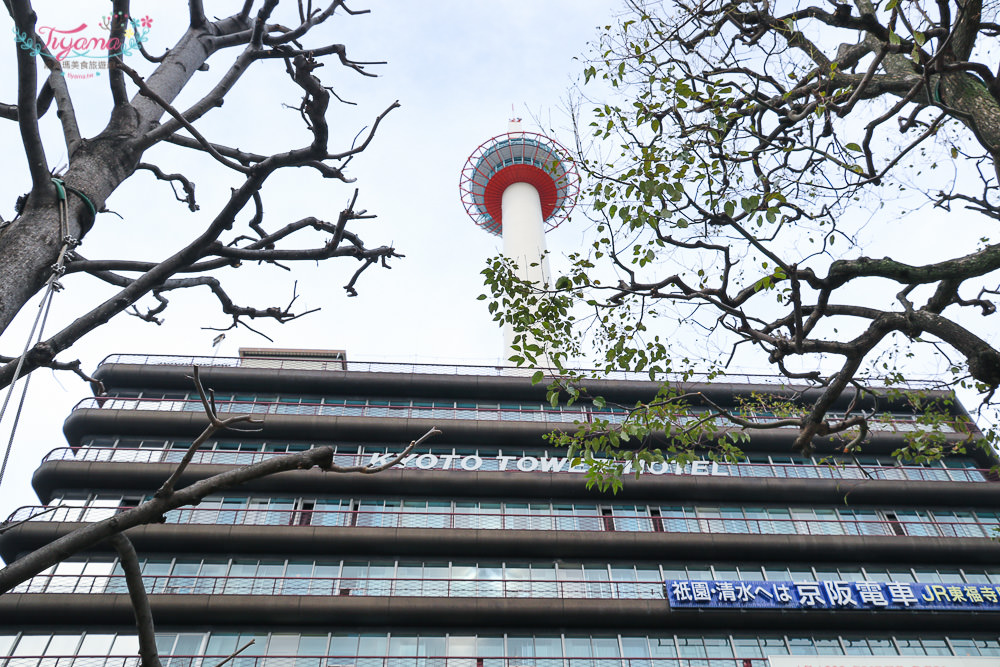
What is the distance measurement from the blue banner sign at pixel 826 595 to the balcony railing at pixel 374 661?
1857mm

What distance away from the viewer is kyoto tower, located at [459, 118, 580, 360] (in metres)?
50.3

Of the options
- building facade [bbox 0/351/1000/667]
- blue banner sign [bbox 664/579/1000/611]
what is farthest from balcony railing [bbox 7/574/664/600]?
blue banner sign [bbox 664/579/1000/611]

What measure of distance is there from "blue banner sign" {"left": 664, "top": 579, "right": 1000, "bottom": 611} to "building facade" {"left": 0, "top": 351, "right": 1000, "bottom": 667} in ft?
0.23

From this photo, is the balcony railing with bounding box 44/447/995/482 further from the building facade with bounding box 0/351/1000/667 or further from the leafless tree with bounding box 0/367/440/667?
the leafless tree with bounding box 0/367/440/667

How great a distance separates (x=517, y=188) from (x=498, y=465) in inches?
1166

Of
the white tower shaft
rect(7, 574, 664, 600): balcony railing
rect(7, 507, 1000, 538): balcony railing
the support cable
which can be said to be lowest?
the support cable

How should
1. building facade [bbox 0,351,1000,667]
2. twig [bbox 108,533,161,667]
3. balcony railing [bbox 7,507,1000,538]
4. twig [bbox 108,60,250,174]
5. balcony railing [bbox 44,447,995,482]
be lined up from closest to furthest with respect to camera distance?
twig [bbox 108,533,161,667] < twig [bbox 108,60,250,174] < building facade [bbox 0,351,1000,667] < balcony railing [bbox 7,507,1000,538] < balcony railing [bbox 44,447,995,482]

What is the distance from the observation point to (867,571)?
1070 inches

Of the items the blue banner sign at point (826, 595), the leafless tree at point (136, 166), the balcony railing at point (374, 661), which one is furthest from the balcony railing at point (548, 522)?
the leafless tree at point (136, 166)

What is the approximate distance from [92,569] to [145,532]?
2.29 m

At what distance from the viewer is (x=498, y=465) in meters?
29.5

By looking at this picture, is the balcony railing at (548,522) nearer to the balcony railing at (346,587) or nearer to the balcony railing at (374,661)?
the balcony railing at (346,587)

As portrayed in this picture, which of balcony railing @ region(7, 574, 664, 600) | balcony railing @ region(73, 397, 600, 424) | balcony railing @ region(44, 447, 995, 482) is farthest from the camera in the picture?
balcony railing @ region(73, 397, 600, 424)

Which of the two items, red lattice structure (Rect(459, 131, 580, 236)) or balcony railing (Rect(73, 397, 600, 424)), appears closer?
balcony railing (Rect(73, 397, 600, 424))
